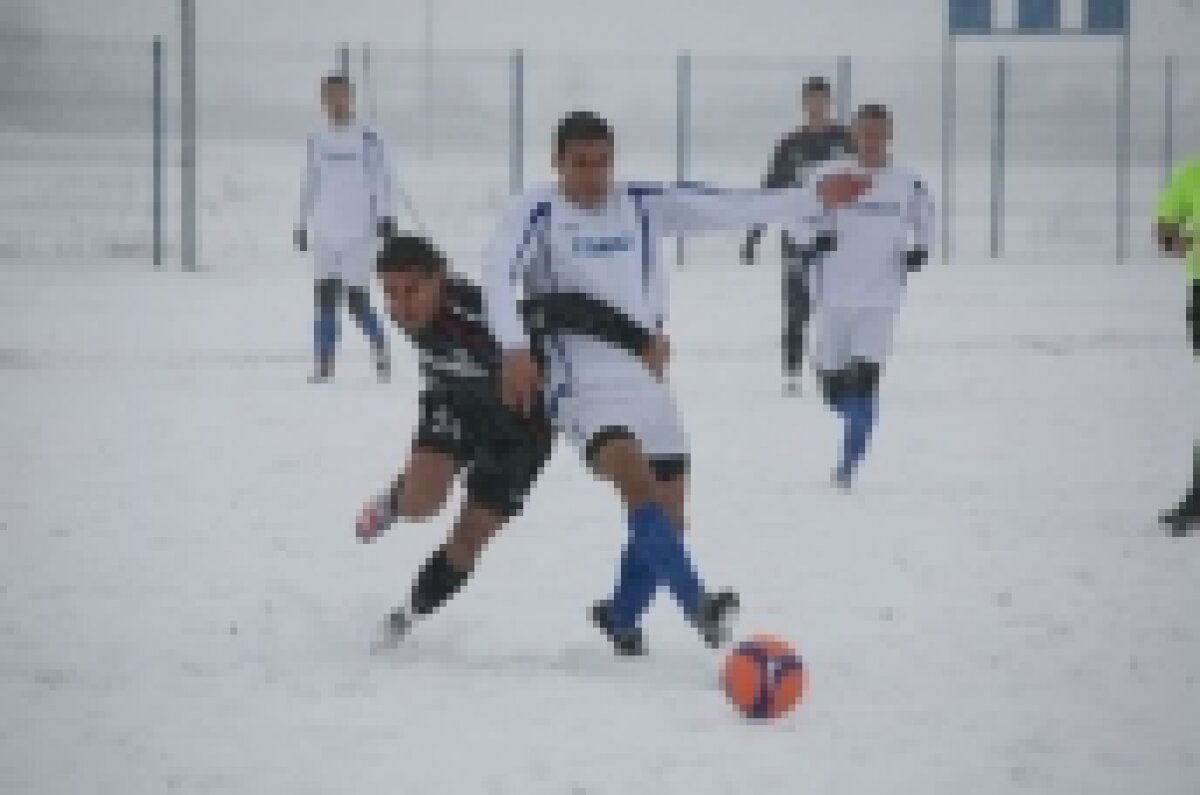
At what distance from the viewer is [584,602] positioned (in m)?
9.01

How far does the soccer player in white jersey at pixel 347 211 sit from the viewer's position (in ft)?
56.2

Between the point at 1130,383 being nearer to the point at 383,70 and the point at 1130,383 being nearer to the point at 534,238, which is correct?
the point at 534,238

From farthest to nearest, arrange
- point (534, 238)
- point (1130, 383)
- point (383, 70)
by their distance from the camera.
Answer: point (383, 70) < point (1130, 383) < point (534, 238)

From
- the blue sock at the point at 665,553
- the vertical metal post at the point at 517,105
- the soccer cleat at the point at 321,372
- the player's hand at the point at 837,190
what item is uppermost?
the vertical metal post at the point at 517,105

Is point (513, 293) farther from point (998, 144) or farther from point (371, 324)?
point (998, 144)

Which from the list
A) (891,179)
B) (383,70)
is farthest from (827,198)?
(383,70)

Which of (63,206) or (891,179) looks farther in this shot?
(63,206)

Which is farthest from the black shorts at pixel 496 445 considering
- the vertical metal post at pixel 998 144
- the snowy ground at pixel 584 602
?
the vertical metal post at pixel 998 144

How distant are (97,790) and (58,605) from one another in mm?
2649

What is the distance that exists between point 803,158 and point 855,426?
14.4 ft

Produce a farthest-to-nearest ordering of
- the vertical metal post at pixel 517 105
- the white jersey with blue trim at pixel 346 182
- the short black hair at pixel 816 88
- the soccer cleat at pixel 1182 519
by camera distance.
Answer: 1. the vertical metal post at pixel 517 105
2. the white jersey with blue trim at pixel 346 182
3. the short black hair at pixel 816 88
4. the soccer cleat at pixel 1182 519

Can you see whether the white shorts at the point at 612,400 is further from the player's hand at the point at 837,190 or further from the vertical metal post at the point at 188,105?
the vertical metal post at the point at 188,105

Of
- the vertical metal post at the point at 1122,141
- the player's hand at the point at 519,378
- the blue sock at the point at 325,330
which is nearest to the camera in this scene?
the player's hand at the point at 519,378

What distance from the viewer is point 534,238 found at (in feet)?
25.0
